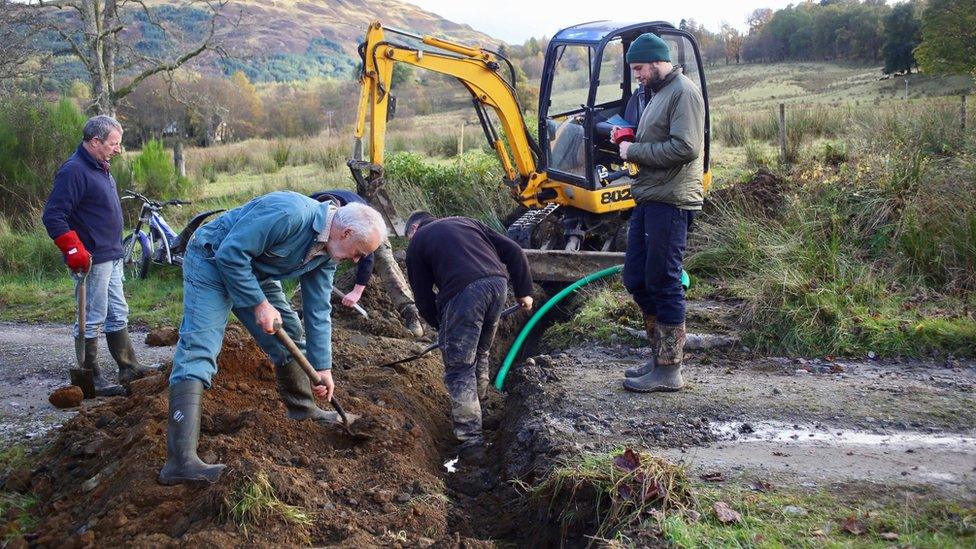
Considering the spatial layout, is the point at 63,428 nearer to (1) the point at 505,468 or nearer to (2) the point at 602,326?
(1) the point at 505,468

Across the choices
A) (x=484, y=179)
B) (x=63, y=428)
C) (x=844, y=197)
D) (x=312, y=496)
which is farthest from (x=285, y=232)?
(x=484, y=179)

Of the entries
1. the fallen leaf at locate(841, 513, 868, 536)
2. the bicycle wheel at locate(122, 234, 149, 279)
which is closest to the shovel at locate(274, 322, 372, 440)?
the fallen leaf at locate(841, 513, 868, 536)

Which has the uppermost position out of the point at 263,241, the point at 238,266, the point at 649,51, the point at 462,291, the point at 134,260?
the point at 649,51

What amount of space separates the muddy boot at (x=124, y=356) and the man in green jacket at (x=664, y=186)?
415 centimetres

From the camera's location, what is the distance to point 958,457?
194 inches

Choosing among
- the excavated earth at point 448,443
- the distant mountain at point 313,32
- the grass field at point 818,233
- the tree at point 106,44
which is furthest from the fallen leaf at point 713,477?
the distant mountain at point 313,32

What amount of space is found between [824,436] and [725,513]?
1648mm

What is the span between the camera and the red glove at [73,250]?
6230 mm

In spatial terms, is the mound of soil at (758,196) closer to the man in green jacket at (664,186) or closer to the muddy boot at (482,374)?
the man in green jacket at (664,186)

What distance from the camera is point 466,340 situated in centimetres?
574

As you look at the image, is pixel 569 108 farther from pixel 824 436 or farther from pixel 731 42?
pixel 731 42

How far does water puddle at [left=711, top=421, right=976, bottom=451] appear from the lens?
525 cm

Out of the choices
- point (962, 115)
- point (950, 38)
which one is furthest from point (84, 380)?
point (950, 38)

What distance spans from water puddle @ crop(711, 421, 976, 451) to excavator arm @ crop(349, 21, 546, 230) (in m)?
6.10
